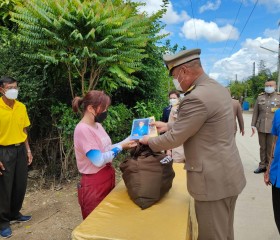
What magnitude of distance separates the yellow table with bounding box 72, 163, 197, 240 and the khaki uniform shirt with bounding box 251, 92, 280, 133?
14.3ft

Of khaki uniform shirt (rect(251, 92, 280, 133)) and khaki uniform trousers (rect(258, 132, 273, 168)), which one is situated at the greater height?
khaki uniform shirt (rect(251, 92, 280, 133))

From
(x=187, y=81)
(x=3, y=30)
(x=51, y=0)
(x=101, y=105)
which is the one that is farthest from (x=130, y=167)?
(x=3, y=30)

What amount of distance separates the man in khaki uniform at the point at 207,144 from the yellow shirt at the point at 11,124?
2262mm

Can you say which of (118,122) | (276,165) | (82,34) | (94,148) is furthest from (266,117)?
(94,148)

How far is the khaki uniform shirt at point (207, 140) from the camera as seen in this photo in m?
2.14

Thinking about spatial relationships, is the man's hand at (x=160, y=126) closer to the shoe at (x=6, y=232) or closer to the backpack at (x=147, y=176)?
the backpack at (x=147, y=176)

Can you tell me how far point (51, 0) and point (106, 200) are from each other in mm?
3093

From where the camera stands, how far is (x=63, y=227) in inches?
154

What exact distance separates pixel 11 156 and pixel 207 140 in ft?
8.73

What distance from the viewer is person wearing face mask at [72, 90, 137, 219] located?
2.58m

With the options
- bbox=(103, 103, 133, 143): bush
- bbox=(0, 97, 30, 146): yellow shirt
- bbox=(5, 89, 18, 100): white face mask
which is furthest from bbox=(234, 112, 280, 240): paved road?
bbox=(5, 89, 18, 100): white face mask

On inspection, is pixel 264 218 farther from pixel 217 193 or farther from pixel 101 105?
pixel 101 105

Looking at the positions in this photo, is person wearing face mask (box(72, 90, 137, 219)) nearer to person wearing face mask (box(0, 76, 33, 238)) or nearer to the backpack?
the backpack

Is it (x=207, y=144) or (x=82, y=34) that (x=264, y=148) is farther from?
(x=207, y=144)
